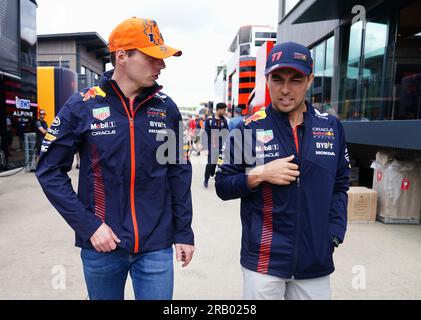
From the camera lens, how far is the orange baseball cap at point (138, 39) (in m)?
1.78

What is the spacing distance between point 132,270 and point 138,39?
1.18 m

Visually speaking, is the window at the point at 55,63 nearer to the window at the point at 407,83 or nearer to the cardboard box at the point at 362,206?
the window at the point at 407,83

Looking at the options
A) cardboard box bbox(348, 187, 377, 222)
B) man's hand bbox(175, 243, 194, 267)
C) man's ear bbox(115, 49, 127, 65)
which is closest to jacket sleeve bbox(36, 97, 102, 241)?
man's ear bbox(115, 49, 127, 65)

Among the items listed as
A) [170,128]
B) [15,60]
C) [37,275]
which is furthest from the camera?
[15,60]

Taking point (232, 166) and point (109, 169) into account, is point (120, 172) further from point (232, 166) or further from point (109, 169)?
point (232, 166)

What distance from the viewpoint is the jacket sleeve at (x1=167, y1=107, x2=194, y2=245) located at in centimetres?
192

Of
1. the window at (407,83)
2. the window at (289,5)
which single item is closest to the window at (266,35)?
the window at (289,5)

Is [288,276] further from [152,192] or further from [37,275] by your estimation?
[37,275]

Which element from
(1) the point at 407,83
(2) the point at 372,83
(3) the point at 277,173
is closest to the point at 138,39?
(3) the point at 277,173

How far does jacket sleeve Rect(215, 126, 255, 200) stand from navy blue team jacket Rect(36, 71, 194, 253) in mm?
340

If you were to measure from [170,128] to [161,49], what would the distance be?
41 cm

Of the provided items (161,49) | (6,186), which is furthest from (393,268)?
(6,186)

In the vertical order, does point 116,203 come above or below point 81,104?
below

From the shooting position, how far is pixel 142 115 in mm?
1832
